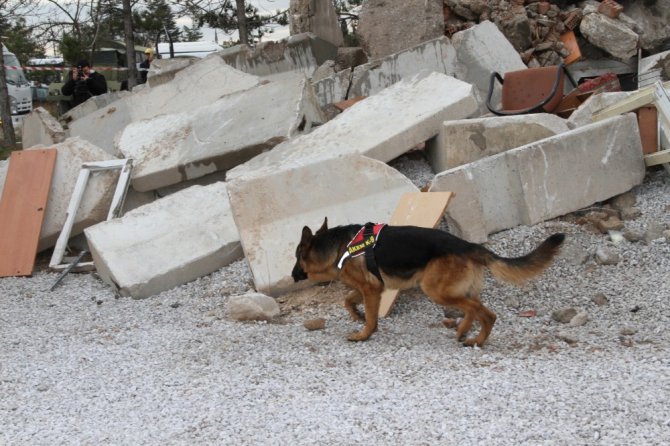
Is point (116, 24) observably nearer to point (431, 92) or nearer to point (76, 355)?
point (431, 92)

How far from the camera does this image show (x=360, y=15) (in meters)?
12.1

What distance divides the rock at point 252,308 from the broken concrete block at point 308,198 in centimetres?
66

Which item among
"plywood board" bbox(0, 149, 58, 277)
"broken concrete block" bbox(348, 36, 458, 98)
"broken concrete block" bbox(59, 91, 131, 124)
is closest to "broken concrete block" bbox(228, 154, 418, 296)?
"plywood board" bbox(0, 149, 58, 277)

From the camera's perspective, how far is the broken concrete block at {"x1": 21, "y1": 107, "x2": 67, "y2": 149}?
11.0 meters

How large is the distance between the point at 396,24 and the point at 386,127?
450cm

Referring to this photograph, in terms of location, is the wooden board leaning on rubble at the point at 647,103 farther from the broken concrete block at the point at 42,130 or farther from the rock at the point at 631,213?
the broken concrete block at the point at 42,130

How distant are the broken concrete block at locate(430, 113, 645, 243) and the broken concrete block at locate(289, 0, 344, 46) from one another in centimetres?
868

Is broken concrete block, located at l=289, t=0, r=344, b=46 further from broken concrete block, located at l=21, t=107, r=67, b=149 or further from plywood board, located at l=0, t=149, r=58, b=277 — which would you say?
plywood board, located at l=0, t=149, r=58, b=277

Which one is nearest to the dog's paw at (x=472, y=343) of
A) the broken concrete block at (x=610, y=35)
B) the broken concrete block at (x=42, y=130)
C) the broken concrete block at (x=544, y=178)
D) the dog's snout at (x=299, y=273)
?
the dog's snout at (x=299, y=273)

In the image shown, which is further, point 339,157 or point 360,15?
point 360,15

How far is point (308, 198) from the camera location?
6746 millimetres

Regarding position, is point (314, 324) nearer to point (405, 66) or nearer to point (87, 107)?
point (405, 66)

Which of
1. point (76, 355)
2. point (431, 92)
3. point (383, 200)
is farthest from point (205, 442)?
point (431, 92)

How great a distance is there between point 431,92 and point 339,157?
193cm
